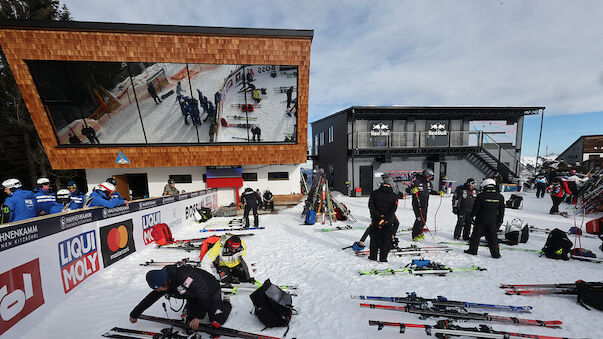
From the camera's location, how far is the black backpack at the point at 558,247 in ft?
19.3

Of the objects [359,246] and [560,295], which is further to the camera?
[359,246]

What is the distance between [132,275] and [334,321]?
205 inches

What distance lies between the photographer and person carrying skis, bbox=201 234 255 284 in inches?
185

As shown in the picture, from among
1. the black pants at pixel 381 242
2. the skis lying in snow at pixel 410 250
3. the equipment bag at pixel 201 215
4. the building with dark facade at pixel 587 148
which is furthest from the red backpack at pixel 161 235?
the building with dark facade at pixel 587 148

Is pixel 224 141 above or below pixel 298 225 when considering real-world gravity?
above

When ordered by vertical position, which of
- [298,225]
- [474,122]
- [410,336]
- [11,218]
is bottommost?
[298,225]

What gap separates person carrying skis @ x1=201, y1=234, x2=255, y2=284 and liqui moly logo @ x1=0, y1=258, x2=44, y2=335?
286cm

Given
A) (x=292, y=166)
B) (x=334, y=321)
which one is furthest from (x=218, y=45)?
(x=334, y=321)

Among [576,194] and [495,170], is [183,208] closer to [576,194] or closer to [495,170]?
[576,194]

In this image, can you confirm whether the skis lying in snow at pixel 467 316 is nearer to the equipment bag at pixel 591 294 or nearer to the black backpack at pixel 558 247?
the equipment bag at pixel 591 294

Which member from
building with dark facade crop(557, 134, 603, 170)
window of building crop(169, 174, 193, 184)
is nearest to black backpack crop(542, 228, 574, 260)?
window of building crop(169, 174, 193, 184)

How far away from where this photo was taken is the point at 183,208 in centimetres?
1070

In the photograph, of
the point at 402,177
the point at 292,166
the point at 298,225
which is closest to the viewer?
the point at 298,225

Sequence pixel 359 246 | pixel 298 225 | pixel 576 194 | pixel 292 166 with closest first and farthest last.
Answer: pixel 359 246 → pixel 298 225 → pixel 576 194 → pixel 292 166
